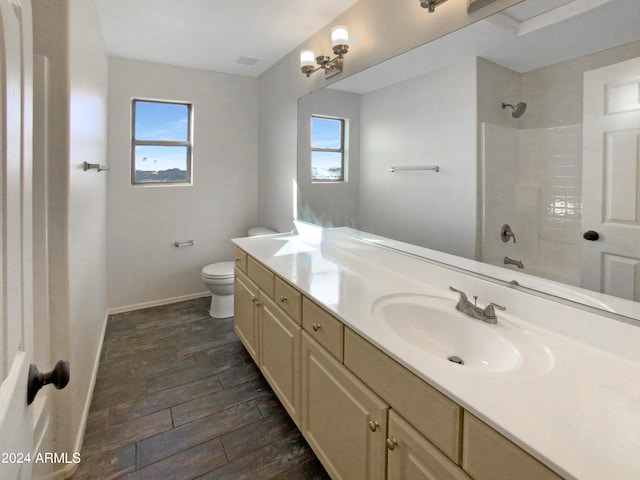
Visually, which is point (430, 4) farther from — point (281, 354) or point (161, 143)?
point (161, 143)

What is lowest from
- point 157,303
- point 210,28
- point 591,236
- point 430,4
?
point 157,303

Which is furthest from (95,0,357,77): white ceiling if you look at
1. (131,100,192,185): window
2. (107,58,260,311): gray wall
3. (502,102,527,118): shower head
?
(502,102,527,118): shower head

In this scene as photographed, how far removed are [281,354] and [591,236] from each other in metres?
1.42

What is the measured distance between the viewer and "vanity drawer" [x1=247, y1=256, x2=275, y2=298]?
1936 mm

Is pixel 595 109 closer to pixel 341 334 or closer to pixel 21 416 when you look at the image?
pixel 341 334

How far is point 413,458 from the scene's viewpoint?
37.7 inches

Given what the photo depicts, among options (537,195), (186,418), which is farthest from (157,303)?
(537,195)

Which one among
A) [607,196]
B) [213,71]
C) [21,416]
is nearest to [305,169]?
[213,71]

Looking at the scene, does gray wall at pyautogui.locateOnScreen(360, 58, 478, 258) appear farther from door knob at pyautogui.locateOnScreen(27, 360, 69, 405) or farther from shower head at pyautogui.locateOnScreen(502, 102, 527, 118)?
door knob at pyautogui.locateOnScreen(27, 360, 69, 405)

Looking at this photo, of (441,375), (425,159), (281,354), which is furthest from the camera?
(281,354)

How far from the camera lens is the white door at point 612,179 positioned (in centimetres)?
100

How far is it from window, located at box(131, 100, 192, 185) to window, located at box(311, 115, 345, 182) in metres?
1.68

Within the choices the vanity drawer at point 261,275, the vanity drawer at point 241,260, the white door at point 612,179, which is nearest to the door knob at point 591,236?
the white door at point 612,179

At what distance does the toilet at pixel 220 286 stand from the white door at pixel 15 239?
7.94 feet
